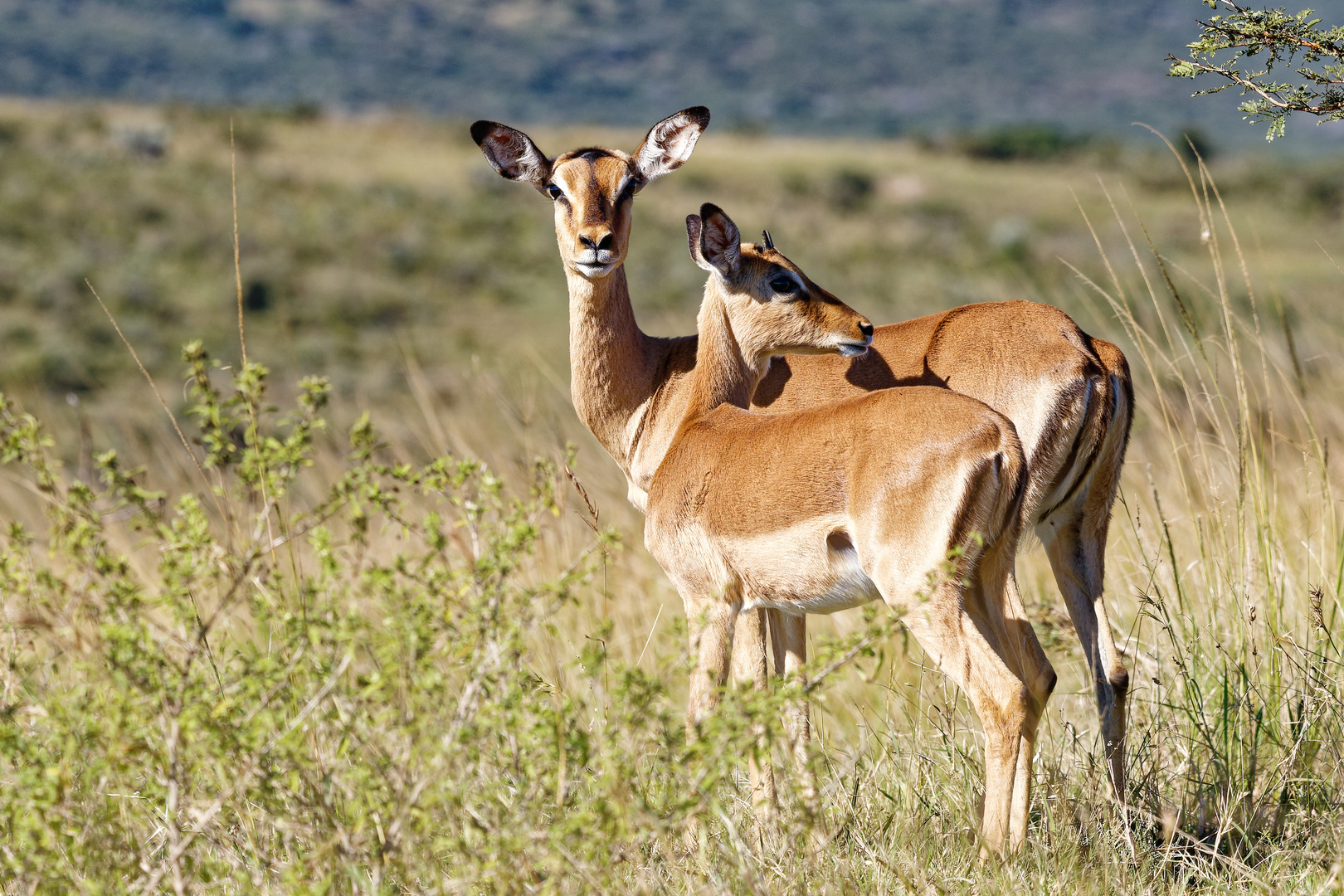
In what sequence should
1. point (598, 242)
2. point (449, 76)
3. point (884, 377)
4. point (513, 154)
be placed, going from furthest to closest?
point (449, 76) < point (513, 154) < point (598, 242) < point (884, 377)

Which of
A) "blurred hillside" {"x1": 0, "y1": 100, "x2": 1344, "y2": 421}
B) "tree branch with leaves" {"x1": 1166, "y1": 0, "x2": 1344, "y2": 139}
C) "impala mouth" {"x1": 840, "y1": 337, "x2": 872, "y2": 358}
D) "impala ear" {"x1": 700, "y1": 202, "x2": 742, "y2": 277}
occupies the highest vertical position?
"tree branch with leaves" {"x1": 1166, "y1": 0, "x2": 1344, "y2": 139}

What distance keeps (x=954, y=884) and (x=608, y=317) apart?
2.84 meters

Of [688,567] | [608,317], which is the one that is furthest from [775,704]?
[608,317]

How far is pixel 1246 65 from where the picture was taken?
12.3 feet

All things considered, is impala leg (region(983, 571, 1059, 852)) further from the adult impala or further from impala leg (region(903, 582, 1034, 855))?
the adult impala

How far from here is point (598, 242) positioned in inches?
197

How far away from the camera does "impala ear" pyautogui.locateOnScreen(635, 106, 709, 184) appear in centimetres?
557

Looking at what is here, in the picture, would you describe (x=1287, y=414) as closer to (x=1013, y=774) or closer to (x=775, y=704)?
(x=1013, y=774)

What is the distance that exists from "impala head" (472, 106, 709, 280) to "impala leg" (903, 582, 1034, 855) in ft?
7.12

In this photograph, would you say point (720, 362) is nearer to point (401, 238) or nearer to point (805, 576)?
point (805, 576)

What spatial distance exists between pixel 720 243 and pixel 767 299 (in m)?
0.27

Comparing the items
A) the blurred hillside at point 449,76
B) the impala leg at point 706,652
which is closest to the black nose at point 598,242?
the impala leg at point 706,652

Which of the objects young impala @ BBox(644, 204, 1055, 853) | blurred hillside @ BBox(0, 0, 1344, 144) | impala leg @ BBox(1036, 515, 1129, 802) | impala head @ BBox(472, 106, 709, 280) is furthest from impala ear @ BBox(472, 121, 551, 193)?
blurred hillside @ BBox(0, 0, 1344, 144)

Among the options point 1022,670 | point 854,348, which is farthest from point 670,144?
point 1022,670
